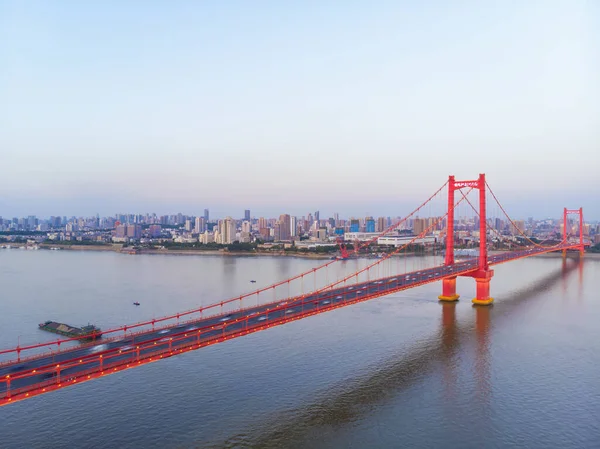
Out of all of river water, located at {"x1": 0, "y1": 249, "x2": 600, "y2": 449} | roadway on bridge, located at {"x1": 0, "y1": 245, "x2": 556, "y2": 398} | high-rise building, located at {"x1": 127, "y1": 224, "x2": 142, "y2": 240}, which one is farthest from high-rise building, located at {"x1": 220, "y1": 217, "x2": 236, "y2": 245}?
roadway on bridge, located at {"x1": 0, "y1": 245, "x2": 556, "y2": 398}

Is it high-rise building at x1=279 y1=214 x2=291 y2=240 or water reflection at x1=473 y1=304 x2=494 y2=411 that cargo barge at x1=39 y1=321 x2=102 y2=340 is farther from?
high-rise building at x1=279 y1=214 x2=291 y2=240

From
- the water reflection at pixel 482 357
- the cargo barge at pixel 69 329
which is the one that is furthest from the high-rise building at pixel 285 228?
the cargo barge at pixel 69 329

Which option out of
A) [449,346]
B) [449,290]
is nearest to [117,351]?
[449,346]

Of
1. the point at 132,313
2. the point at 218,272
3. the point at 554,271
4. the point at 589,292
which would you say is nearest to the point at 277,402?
the point at 132,313

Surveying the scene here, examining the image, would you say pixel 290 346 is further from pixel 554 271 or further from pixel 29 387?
pixel 554 271

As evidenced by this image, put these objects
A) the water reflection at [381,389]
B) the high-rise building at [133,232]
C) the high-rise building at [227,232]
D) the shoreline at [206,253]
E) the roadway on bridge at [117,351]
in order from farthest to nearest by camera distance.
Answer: the high-rise building at [133,232], the high-rise building at [227,232], the shoreline at [206,253], the water reflection at [381,389], the roadway on bridge at [117,351]

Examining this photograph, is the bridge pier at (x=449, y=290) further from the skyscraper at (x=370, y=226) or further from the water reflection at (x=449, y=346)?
the skyscraper at (x=370, y=226)
